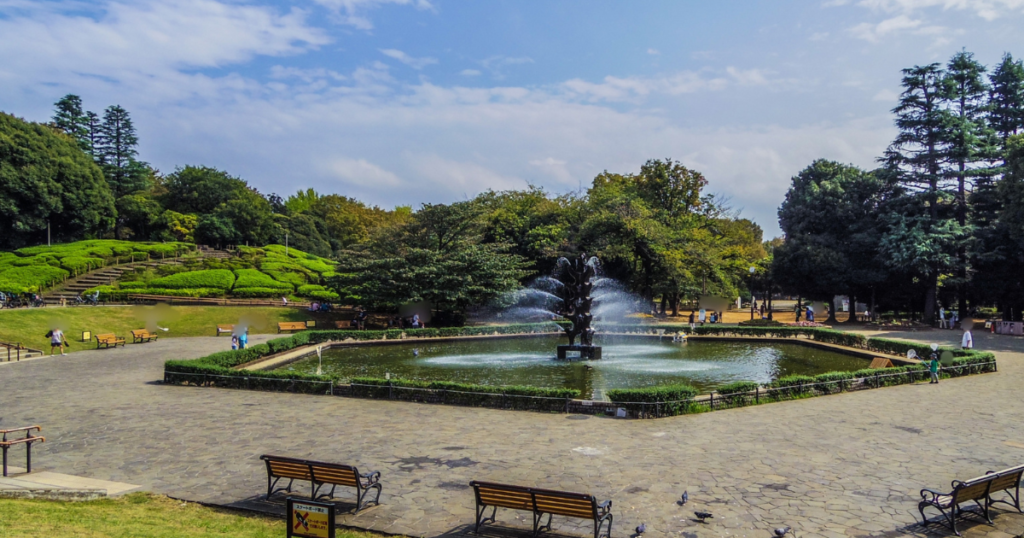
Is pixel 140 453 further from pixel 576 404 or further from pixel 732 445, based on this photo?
pixel 732 445

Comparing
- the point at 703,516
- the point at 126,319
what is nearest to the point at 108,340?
the point at 126,319

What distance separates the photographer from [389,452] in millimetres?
12633

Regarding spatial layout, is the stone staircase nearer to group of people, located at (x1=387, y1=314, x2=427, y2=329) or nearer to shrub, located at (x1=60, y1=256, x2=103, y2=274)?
shrub, located at (x1=60, y1=256, x2=103, y2=274)

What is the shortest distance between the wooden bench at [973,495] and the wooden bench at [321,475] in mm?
8187

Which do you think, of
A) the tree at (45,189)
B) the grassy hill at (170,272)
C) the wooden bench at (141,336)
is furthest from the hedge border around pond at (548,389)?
the tree at (45,189)

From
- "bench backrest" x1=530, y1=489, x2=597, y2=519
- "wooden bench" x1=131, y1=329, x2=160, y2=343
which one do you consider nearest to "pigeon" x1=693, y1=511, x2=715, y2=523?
"bench backrest" x1=530, y1=489, x2=597, y2=519

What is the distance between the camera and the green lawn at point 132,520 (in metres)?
8.06

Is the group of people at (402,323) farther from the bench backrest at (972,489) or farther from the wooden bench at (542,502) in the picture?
the bench backrest at (972,489)

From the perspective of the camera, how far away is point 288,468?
9.77 m

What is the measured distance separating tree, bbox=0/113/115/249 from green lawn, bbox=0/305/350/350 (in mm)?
30781

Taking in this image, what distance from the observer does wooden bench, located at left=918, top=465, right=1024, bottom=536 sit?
8398 mm

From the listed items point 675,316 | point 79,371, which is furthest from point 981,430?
point 675,316

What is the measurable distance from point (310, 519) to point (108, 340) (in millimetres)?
33492

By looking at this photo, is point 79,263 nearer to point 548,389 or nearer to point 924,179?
point 548,389
